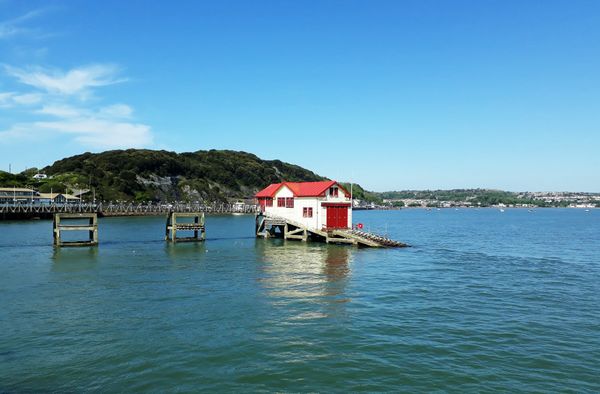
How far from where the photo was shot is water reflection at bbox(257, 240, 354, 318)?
89.4 feet

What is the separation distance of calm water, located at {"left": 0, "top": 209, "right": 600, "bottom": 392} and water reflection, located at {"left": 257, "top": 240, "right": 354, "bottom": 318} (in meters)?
0.24

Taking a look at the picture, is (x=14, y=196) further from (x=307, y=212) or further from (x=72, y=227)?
(x=307, y=212)

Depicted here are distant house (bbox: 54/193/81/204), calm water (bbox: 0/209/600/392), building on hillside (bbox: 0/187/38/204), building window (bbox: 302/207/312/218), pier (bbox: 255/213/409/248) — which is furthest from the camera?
distant house (bbox: 54/193/81/204)

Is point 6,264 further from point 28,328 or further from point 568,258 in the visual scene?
point 568,258

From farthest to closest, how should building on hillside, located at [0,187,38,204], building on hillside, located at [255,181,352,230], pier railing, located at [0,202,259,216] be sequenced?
building on hillside, located at [0,187,38,204]
pier railing, located at [0,202,259,216]
building on hillside, located at [255,181,352,230]

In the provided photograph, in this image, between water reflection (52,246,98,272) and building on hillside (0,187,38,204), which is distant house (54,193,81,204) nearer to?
building on hillside (0,187,38,204)

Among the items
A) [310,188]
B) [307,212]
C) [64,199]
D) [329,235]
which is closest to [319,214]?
[307,212]

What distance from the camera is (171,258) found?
45.0m

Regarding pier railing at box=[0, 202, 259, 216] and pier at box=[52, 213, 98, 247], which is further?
pier railing at box=[0, 202, 259, 216]

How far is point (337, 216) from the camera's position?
57.9 m

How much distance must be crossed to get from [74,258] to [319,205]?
27873mm

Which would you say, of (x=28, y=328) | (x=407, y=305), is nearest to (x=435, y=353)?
(x=407, y=305)

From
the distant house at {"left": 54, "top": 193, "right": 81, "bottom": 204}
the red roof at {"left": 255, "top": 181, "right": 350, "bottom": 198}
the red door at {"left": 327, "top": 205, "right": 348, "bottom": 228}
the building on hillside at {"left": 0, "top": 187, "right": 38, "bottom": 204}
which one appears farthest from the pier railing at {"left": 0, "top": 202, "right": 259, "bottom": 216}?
the red door at {"left": 327, "top": 205, "right": 348, "bottom": 228}

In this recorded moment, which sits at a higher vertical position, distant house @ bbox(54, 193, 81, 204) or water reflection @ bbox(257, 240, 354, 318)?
distant house @ bbox(54, 193, 81, 204)
